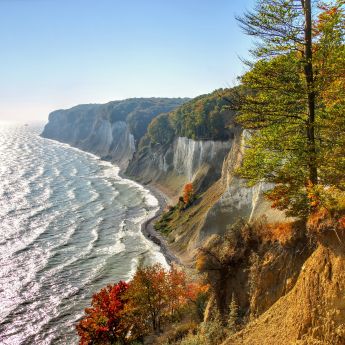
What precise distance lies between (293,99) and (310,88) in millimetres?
1031

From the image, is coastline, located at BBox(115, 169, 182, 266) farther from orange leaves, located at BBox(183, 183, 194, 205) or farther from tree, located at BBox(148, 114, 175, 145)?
tree, located at BBox(148, 114, 175, 145)

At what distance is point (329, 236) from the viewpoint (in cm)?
1823

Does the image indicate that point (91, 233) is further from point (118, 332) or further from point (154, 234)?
point (118, 332)

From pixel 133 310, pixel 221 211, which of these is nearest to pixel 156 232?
pixel 221 211

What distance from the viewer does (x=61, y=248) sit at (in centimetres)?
7662

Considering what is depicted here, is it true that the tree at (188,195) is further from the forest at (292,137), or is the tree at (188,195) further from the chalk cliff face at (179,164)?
the forest at (292,137)

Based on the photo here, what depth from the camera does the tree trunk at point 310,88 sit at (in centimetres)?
1973

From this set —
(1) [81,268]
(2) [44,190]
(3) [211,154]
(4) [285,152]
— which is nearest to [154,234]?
(1) [81,268]

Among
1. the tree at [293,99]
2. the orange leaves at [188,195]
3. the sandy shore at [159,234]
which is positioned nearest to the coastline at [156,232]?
the sandy shore at [159,234]

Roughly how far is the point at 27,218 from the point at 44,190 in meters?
32.6

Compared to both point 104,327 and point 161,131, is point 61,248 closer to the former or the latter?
point 104,327

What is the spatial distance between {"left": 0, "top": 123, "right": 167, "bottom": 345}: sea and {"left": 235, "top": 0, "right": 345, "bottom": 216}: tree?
37.2 m

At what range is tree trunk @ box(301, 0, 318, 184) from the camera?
19.7m

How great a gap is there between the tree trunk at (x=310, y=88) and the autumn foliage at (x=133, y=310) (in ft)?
71.6
